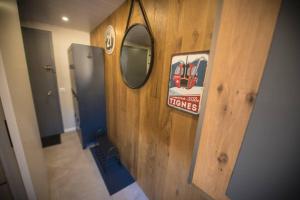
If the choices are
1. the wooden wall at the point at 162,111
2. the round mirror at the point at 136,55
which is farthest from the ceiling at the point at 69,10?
the round mirror at the point at 136,55

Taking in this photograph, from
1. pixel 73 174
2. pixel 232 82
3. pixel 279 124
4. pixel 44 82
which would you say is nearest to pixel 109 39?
pixel 44 82

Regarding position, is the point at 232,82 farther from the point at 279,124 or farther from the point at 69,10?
the point at 69,10

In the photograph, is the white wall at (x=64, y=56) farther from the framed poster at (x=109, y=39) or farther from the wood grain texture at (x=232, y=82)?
the wood grain texture at (x=232, y=82)

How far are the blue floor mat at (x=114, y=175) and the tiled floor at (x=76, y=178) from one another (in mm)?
46

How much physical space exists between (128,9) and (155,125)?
48.2 inches

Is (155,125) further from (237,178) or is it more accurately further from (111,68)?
(111,68)

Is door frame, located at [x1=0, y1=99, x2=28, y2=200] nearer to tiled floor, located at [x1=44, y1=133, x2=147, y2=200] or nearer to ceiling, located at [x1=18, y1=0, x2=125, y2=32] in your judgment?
tiled floor, located at [x1=44, y1=133, x2=147, y2=200]

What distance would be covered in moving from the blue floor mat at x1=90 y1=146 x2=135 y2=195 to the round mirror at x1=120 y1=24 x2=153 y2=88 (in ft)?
4.09

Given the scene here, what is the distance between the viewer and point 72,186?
141 cm

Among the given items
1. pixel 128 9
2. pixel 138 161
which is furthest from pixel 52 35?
pixel 138 161

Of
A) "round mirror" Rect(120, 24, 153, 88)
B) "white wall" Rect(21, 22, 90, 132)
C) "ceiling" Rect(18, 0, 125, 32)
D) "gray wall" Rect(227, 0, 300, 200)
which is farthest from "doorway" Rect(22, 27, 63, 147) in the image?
"gray wall" Rect(227, 0, 300, 200)

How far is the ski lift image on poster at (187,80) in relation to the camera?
0.67 meters

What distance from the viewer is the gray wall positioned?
31 centimetres

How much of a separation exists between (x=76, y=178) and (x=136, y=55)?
176 centimetres
